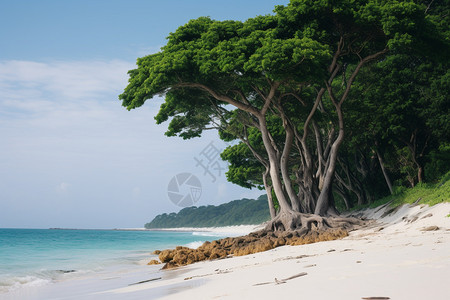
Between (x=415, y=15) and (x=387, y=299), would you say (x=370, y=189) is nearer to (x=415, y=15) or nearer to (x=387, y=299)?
(x=415, y=15)

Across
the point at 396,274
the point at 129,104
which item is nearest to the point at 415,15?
the point at 129,104

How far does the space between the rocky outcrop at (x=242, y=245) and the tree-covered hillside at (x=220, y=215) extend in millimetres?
86693

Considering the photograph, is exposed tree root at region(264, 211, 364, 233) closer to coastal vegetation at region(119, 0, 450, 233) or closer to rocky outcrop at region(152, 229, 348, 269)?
coastal vegetation at region(119, 0, 450, 233)

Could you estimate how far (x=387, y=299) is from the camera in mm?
3863

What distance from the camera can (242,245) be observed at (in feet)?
52.6

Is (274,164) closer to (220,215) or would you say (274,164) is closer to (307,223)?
(307,223)

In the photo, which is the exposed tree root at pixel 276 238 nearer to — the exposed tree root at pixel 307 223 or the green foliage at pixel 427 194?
the exposed tree root at pixel 307 223

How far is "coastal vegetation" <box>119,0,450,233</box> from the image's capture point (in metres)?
16.5

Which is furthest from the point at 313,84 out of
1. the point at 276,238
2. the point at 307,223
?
the point at 276,238

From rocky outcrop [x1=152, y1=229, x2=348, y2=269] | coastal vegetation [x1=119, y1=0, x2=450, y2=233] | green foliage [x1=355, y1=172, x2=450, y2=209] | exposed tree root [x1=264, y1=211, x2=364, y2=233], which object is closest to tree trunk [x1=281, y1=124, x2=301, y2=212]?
coastal vegetation [x1=119, y1=0, x2=450, y2=233]

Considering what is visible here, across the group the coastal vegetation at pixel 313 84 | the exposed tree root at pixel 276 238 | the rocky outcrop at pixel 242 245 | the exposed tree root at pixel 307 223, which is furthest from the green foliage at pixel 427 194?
the rocky outcrop at pixel 242 245

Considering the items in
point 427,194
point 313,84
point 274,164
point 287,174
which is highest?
point 313,84

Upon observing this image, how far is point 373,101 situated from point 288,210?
32.5 feet

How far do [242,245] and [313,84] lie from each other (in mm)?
8580
